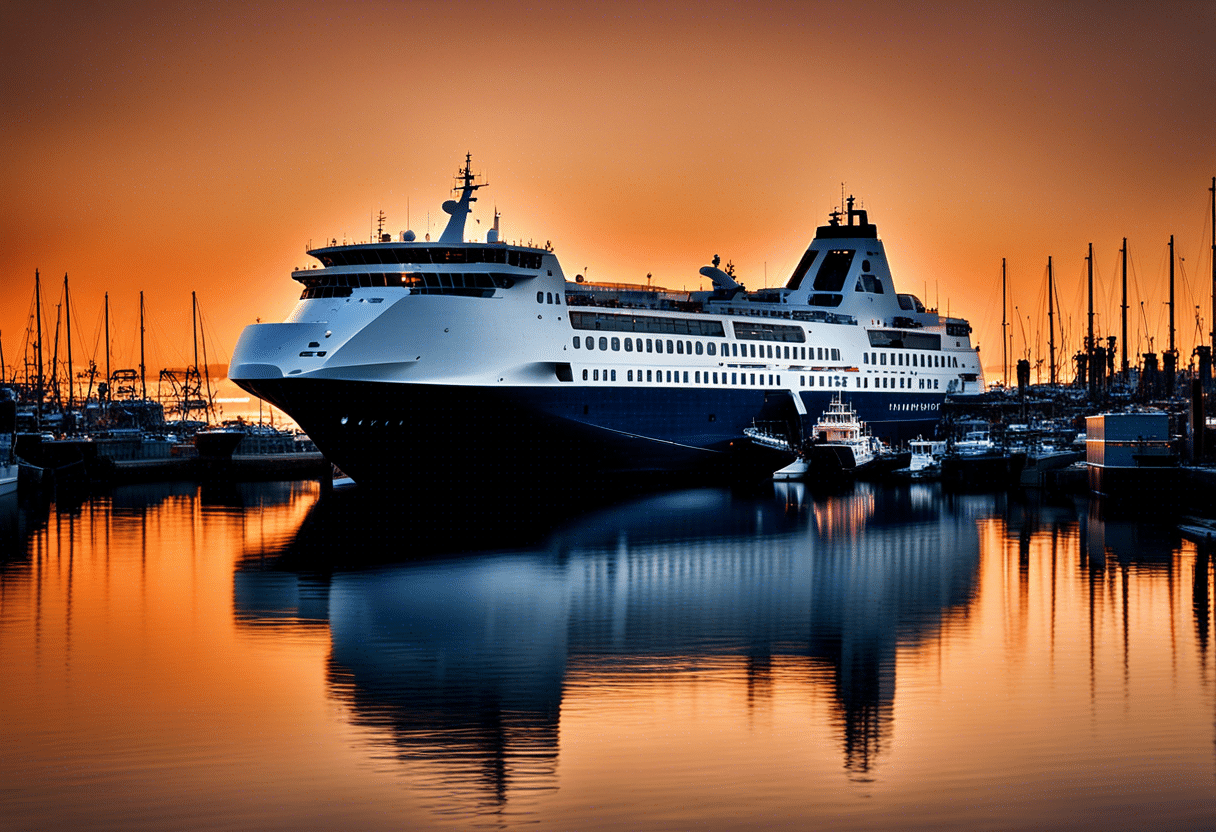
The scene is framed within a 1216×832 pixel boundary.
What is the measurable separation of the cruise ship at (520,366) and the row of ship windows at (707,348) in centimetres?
8

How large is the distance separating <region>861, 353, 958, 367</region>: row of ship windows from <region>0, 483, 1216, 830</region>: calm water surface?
33.3 metres

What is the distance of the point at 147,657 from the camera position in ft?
73.1

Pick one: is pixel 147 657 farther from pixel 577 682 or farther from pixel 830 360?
pixel 830 360

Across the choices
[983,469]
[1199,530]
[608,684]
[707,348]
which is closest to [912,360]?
[983,469]

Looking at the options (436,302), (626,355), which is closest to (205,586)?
(436,302)

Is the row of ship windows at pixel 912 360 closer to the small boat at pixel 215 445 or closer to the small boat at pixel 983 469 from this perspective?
the small boat at pixel 983 469

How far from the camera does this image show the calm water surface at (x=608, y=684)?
14281 millimetres

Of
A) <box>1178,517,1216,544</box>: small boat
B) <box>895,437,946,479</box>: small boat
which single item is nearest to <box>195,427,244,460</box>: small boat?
<box>895,437,946,479</box>: small boat

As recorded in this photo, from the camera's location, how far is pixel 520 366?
50812 millimetres

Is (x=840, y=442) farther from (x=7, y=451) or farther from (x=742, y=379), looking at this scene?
(x=7, y=451)

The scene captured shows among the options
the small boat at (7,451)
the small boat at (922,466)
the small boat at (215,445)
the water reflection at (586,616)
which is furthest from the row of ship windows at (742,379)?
the small boat at (215,445)

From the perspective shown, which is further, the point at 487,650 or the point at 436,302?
the point at 436,302

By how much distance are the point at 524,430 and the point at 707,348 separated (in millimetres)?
13374

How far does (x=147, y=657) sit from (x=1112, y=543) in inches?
1052
